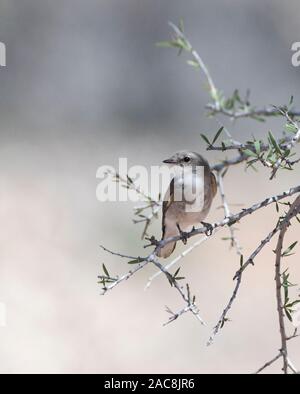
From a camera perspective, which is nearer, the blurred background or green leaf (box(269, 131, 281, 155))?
green leaf (box(269, 131, 281, 155))

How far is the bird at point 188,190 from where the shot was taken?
3.04 m

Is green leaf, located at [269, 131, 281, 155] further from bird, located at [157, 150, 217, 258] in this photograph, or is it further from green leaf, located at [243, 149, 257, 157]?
bird, located at [157, 150, 217, 258]

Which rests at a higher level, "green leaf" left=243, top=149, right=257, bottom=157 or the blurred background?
the blurred background

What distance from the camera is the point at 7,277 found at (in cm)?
695

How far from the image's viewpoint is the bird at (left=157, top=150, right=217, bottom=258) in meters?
3.04

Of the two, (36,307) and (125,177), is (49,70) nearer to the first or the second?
(36,307)

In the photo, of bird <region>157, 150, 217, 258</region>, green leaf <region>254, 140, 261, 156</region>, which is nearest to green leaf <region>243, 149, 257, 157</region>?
green leaf <region>254, 140, 261, 156</region>

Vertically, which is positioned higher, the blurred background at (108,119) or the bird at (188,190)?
the blurred background at (108,119)

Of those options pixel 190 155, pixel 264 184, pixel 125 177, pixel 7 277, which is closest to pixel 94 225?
pixel 7 277

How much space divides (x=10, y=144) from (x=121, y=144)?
1344 millimetres

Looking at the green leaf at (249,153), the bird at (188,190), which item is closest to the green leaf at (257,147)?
the green leaf at (249,153)

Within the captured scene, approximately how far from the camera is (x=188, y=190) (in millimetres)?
3049

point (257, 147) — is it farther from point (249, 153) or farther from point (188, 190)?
point (188, 190)

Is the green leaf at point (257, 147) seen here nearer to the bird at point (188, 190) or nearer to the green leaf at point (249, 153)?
the green leaf at point (249, 153)
